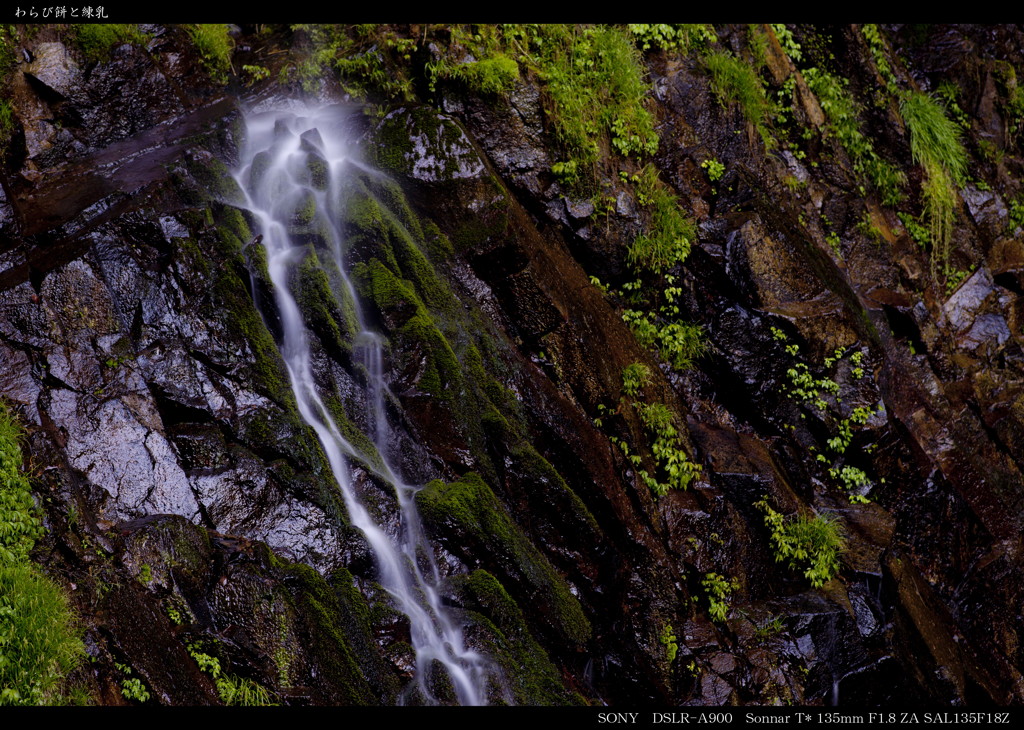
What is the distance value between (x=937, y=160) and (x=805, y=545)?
7.04 m

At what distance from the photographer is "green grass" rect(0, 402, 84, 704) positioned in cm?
A: 376

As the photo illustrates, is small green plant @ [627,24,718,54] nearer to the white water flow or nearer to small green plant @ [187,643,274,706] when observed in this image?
the white water flow

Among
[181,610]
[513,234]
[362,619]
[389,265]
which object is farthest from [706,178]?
[181,610]

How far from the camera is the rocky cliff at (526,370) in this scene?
16.4 ft

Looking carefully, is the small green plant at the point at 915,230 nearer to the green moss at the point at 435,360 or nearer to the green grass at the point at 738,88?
the green grass at the point at 738,88

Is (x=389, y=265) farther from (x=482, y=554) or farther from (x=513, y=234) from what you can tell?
(x=482, y=554)

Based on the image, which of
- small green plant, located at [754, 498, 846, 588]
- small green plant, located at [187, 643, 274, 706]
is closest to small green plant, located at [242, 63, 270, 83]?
small green plant, located at [187, 643, 274, 706]

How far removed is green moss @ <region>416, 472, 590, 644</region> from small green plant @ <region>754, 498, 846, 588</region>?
2.58 metres

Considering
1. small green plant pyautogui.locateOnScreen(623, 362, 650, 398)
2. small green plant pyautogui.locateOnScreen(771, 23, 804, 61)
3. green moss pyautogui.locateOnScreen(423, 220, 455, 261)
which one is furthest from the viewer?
small green plant pyautogui.locateOnScreen(771, 23, 804, 61)

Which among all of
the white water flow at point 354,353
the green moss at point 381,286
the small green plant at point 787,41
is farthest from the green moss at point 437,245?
the small green plant at point 787,41

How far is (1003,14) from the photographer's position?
543 cm

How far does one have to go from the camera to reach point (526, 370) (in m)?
6.93

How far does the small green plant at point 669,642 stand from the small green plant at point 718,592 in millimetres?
634

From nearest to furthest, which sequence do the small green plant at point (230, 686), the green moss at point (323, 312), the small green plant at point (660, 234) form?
the small green plant at point (230, 686)
the green moss at point (323, 312)
the small green plant at point (660, 234)
